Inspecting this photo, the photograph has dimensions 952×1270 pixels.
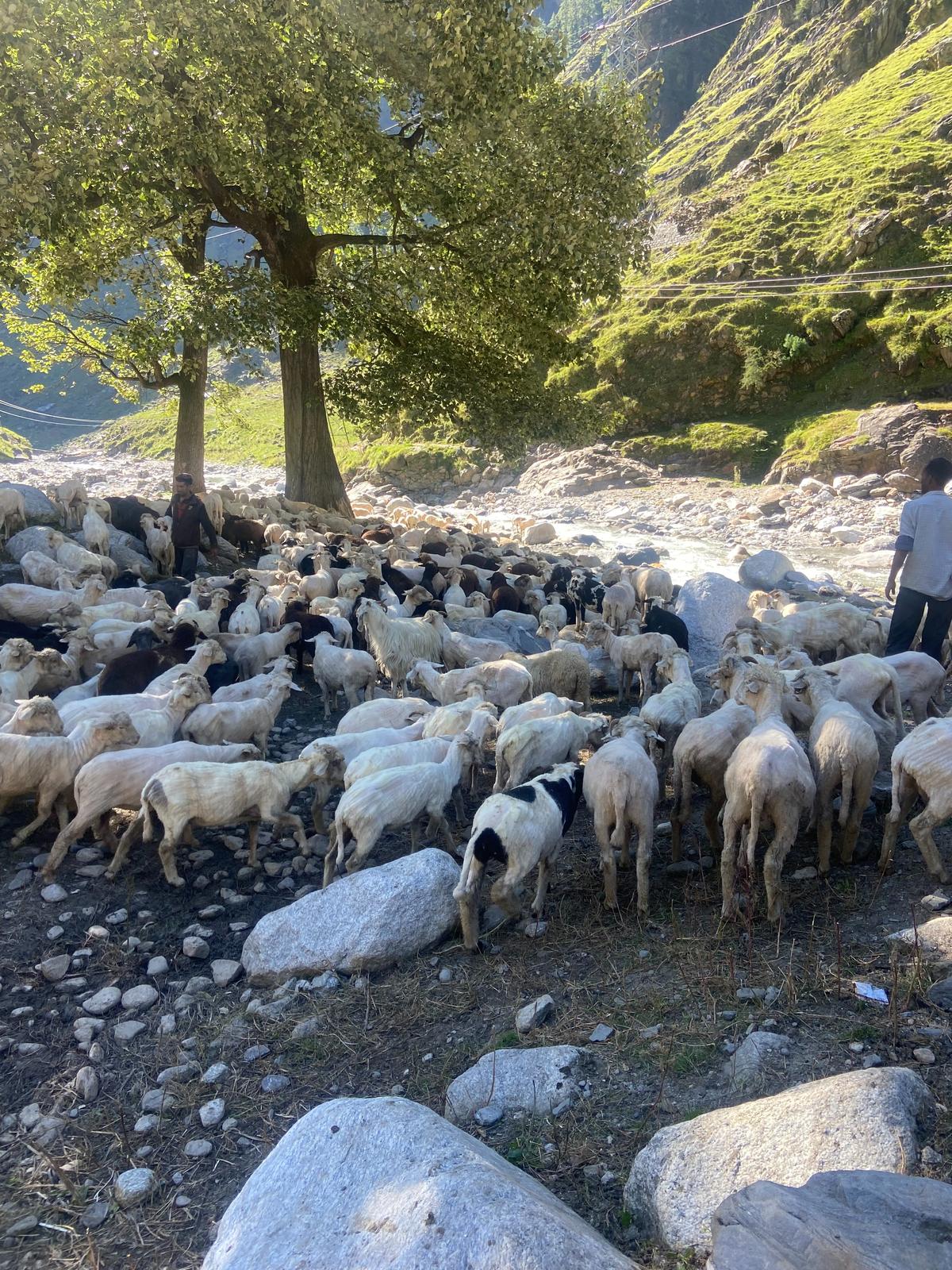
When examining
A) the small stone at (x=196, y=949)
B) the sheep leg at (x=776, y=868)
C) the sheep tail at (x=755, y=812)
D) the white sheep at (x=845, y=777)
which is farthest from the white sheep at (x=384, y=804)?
the white sheep at (x=845, y=777)

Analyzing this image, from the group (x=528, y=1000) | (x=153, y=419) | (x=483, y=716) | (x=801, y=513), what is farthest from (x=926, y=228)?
(x=153, y=419)

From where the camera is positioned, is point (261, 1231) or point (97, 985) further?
point (97, 985)

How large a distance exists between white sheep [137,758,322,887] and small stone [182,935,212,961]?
28.2 inches

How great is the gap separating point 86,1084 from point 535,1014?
7.40 ft

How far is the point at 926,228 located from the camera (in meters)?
36.9

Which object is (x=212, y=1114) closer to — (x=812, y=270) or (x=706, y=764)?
(x=706, y=764)

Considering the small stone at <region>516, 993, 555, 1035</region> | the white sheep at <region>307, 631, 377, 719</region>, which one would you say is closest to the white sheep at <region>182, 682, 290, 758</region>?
the white sheep at <region>307, 631, 377, 719</region>

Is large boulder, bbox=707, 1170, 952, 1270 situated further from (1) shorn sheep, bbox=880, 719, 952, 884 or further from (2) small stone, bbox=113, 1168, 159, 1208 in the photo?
(1) shorn sheep, bbox=880, 719, 952, 884

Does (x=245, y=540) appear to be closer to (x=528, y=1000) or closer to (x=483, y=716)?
(x=483, y=716)

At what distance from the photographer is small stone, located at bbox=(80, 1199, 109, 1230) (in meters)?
3.77

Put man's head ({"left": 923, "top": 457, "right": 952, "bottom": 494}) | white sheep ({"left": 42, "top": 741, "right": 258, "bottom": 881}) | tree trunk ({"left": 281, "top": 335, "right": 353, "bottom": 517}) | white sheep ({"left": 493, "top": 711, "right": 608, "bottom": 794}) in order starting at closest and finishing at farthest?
white sheep ({"left": 42, "top": 741, "right": 258, "bottom": 881})
white sheep ({"left": 493, "top": 711, "right": 608, "bottom": 794})
man's head ({"left": 923, "top": 457, "right": 952, "bottom": 494})
tree trunk ({"left": 281, "top": 335, "right": 353, "bottom": 517})

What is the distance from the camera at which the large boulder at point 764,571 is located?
15445 mm

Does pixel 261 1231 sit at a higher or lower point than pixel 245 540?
lower

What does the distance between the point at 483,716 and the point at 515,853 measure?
71.8 inches
